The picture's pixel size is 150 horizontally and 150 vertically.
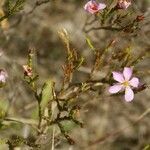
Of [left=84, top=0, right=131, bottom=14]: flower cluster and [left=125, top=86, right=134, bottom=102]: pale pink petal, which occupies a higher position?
[left=84, top=0, right=131, bottom=14]: flower cluster

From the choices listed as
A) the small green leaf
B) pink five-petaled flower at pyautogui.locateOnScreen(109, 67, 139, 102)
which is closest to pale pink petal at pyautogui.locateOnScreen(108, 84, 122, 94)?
pink five-petaled flower at pyautogui.locateOnScreen(109, 67, 139, 102)

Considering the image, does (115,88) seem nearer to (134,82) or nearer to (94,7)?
(134,82)

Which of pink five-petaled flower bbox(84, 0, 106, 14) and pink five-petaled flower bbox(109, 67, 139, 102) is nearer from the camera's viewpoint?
pink five-petaled flower bbox(109, 67, 139, 102)

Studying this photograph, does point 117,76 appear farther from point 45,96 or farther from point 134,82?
point 45,96

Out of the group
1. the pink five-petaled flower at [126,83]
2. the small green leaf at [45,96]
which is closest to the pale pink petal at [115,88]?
the pink five-petaled flower at [126,83]

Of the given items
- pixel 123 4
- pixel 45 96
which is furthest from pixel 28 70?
pixel 123 4

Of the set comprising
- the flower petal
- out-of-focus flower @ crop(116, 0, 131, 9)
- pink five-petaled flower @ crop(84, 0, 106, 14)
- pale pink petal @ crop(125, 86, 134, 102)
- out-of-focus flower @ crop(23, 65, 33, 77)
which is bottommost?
pale pink petal @ crop(125, 86, 134, 102)

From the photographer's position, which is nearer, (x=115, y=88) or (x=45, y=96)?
(x=115, y=88)

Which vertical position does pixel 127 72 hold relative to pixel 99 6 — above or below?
below

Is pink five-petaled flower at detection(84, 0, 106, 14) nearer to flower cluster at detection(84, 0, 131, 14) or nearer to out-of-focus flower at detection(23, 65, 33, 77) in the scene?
flower cluster at detection(84, 0, 131, 14)

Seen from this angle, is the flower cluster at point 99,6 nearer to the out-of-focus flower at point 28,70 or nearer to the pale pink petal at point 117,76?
the pale pink petal at point 117,76

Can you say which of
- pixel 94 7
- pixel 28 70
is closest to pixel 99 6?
pixel 94 7
